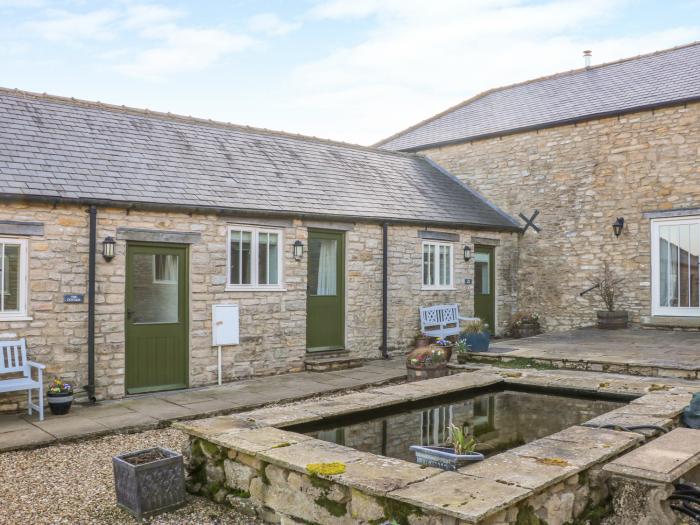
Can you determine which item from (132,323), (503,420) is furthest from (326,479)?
(132,323)

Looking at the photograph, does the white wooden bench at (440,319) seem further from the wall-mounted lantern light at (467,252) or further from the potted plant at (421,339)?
the wall-mounted lantern light at (467,252)

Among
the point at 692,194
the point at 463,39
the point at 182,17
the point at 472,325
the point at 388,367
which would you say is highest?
the point at 463,39

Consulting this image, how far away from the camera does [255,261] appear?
9.62 m

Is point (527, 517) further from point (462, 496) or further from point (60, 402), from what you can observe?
point (60, 402)

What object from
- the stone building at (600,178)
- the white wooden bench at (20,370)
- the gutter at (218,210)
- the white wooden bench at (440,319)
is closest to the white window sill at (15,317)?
the white wooden bench at (20,370)

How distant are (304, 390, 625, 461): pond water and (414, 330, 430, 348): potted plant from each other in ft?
14.8

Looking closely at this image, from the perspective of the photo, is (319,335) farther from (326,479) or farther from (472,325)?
(326,479)

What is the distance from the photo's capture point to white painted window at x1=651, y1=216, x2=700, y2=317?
12016 mm

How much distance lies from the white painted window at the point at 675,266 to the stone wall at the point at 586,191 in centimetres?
19

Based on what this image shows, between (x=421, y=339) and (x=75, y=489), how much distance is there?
7.64 m

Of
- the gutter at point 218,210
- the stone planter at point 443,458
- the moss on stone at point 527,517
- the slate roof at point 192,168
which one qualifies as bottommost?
the moss on stone at point 527,517

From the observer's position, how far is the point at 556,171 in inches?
547

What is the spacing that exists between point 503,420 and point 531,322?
832 cm

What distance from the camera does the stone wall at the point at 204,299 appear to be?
763 centimetres
